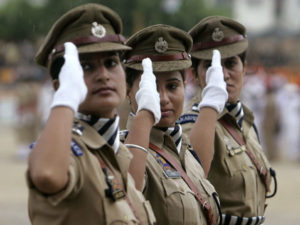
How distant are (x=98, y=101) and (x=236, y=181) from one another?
6.68ft

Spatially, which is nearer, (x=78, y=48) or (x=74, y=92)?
(x=74, y=92)

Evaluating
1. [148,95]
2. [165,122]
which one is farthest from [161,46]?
[148,95]

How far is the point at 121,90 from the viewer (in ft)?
12.5

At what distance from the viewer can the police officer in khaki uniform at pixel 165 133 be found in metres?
4.22

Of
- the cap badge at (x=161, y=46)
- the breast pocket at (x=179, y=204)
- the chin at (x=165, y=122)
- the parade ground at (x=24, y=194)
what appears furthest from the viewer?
the parade ground at (x=24, y=194)

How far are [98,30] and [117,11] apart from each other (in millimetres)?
23699

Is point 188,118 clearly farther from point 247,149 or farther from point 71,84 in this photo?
point 71,84

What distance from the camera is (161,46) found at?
4.75 metres

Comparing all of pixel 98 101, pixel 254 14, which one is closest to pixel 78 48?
pixel 98 101

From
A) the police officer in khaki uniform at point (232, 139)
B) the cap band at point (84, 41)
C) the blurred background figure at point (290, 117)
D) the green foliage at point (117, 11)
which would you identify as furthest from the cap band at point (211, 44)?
the green foliage at point (117, 11)

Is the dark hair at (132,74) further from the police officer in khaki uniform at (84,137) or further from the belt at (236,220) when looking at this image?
the belt at (236,220)

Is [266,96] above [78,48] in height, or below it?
below

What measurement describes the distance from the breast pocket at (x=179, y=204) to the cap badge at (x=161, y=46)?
0.77 meters

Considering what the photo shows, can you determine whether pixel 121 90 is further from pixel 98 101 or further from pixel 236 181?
pixel 236 181
